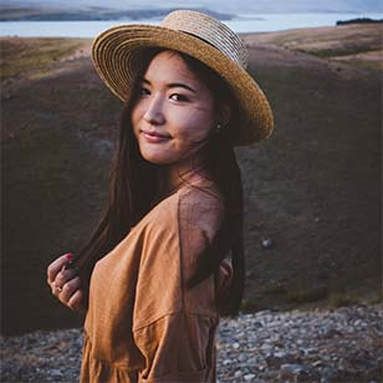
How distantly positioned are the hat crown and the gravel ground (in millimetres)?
2106

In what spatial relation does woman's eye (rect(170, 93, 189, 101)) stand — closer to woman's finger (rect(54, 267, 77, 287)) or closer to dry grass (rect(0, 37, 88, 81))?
woman's finger (rect(54, 267, 77, 287))

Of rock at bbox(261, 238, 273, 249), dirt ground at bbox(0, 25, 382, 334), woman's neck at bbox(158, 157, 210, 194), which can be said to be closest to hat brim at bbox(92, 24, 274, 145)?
woman's neck at bbox(158, 157, 210, 194)

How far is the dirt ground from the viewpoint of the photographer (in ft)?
12.8

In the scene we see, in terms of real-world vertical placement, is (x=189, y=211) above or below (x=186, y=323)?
above

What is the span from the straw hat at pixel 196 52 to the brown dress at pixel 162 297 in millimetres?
129

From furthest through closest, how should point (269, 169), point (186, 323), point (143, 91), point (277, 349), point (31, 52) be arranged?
point (269, 169) < point (31, 52) < point (277, 349) < point (143, 91) < point (186, 323)

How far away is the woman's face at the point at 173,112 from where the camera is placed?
95 cm

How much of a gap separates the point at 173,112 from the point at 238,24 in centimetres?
274

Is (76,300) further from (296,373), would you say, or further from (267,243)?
(267,243)

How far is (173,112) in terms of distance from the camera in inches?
37.5

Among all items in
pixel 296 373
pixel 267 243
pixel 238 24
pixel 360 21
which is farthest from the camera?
pixel 267 243

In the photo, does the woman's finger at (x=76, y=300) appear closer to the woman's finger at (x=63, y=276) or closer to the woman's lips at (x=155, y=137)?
the woman's finger at (x=63, y=276)

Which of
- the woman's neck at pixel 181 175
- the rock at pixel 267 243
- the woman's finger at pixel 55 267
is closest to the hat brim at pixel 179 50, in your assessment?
the woman's neck at pixel 181 175

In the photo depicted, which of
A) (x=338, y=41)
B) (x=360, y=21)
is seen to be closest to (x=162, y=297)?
(x=360, y=21)
